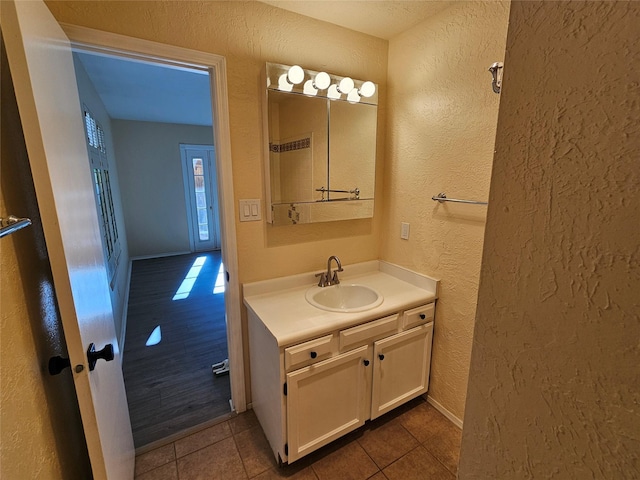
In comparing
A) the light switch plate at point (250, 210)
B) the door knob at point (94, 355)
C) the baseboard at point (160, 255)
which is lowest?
the baseboard at point (160, 255)

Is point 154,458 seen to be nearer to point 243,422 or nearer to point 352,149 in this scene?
point 243,422

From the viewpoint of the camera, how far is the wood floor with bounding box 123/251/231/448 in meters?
1.90

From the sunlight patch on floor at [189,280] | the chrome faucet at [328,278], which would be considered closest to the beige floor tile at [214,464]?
the chrome faucet at [328,278]

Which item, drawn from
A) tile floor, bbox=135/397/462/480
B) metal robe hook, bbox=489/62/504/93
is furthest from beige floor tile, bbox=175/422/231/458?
metal robe hook, bbox=489/62/504/93

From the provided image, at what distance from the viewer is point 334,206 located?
6.53 ft

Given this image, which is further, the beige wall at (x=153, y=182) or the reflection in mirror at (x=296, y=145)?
the beige wall at (x=153, y=182)

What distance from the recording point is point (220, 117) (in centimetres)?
156

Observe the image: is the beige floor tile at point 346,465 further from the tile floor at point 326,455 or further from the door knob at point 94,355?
the door knob at point 94,355

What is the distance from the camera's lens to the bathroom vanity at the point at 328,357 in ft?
4.70

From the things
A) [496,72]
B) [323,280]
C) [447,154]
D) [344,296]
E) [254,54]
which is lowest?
[344,296]

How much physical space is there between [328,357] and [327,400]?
0.24m

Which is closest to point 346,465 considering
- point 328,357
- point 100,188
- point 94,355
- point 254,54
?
point 328,357

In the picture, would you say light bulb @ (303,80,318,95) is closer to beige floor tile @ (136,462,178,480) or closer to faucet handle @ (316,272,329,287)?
faucet handle @ (316,272,329,287)

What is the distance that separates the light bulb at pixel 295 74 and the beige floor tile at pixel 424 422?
6.88 ft
